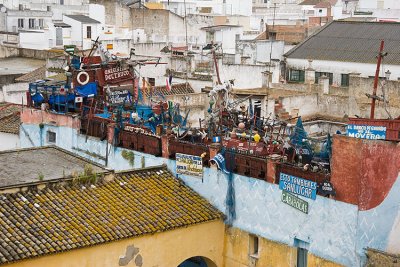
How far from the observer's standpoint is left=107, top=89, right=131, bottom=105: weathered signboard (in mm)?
36656

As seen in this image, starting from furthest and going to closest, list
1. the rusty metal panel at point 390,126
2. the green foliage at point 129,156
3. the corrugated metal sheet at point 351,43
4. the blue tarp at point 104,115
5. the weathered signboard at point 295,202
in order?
the corrugated metal sheet at point 351,43 < the blue tarp at point 104,115 < the green foliage at point 129,156 < the weathered signboard at point 295,202 < the rusty metal panel at point 390,126

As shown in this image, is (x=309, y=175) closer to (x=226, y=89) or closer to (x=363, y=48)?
(x=226, y=89)

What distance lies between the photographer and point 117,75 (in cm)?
3744

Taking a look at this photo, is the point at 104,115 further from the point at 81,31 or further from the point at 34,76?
the point at 81,31

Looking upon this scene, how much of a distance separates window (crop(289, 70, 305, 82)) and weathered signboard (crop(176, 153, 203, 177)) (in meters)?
26.1

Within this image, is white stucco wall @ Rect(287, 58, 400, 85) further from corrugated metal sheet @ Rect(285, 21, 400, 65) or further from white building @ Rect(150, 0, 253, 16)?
white building @ Rect(150, 0, 253, 16)

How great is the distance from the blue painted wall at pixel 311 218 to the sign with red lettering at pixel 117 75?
597 cm

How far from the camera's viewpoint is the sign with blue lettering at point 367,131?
24.7 metres

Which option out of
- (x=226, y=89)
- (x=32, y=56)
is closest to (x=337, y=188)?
(x=226, y=89)

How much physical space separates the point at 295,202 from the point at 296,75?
97.5ft

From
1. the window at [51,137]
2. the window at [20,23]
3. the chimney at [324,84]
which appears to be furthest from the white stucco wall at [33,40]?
the window at [51,137]

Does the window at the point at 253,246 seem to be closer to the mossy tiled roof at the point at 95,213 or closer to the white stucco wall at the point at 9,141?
the mossy tiled roof at the point at 95,213

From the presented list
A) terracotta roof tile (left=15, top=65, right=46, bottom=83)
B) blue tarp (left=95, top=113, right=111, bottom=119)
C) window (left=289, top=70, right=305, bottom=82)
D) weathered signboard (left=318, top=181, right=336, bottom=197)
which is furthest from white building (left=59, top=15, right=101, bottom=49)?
weathered signboard (left=318, top=181, right=336, bottom=197)

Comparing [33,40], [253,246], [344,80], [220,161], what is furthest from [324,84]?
[33,40]
